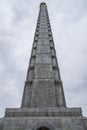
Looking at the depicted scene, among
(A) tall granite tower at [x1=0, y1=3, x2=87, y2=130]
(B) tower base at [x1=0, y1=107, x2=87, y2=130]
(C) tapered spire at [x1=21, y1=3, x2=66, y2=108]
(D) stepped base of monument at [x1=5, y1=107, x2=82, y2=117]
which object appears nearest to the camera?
(B) tower base at [x1=0, y1=107, x2=87, y2=130]

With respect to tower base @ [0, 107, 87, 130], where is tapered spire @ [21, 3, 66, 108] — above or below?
above

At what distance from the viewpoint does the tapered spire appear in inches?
700

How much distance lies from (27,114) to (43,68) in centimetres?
657

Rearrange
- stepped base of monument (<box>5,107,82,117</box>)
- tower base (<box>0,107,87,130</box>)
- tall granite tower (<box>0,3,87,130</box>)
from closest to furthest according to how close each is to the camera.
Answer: tower base (<box>0,107,87,130</box>)
tall granite tower (<box>0,3,87,130</box>)
stepped base of monument (<box>5,107,82,117</box>)

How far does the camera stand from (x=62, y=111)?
15555 millimetres

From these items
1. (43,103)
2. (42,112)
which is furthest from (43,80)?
(42,112)

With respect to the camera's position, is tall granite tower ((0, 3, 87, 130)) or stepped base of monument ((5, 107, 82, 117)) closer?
tall granite tower ((0, 3, 87, 130))

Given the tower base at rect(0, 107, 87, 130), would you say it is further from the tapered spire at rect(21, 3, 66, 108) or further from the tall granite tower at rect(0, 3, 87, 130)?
the tapered spire at rect(21, 3, 66, 108)

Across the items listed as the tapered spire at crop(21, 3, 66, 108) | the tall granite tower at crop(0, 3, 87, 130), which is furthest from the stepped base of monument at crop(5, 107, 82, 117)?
the tapered spire at crop(21, 3, 66, 108)

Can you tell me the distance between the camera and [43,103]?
17391mm

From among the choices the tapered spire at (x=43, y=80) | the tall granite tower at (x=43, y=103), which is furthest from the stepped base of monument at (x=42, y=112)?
the tapered spire at (x=43, y=80)

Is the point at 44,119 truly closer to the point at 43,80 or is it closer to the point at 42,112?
the point at 42,112

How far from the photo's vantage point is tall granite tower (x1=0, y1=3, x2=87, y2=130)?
47.7 ft

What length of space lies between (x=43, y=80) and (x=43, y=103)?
2.67m
